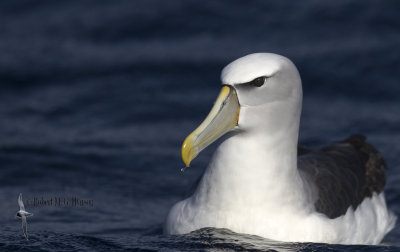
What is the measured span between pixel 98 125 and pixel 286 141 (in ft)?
16.3

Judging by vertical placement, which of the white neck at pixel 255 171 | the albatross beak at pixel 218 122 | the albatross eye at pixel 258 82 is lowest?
the white neck at pixel 255 171

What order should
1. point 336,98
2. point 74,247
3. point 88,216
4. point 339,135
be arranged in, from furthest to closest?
point 336,98 < point 339,135 < point 88,216 < point 74,247

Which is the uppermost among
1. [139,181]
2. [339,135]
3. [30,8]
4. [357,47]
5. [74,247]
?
[30,8]

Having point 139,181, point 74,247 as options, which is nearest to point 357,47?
point 139,181

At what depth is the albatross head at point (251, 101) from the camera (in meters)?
6.40

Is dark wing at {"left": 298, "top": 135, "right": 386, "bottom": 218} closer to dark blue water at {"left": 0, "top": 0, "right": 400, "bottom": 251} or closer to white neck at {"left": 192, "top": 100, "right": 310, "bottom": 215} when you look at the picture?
white neck at {"left": 192, "top": 100, "right": 310, "bottom": 215}

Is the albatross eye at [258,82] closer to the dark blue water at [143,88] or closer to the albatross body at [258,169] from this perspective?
the albatross body at [258,169]

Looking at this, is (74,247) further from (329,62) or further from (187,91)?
(329,62)

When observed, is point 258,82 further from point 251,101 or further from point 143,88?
point 143,88

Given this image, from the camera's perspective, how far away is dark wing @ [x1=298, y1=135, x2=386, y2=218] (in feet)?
24.5

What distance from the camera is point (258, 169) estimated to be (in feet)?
22.1

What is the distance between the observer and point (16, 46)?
42.9 ft

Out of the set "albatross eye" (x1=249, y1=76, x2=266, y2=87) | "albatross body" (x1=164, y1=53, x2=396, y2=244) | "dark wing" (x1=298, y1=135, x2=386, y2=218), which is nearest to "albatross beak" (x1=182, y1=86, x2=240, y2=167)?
"albatross body" (x1=164, y1=53, x2=396, y2=244)

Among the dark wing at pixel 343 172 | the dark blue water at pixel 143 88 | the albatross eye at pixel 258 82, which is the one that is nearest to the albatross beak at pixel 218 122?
the albatross eye at pixel 258 82
